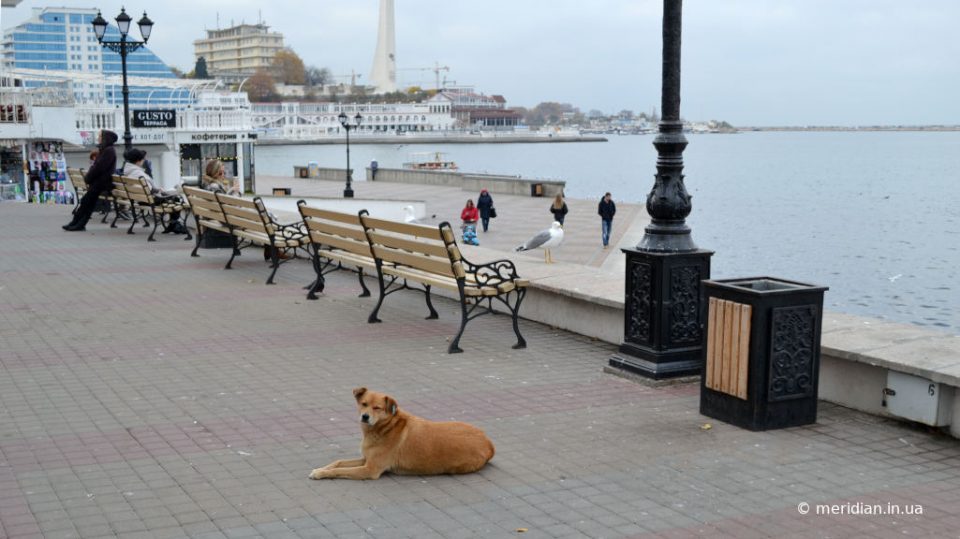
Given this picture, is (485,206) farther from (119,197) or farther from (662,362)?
(662,362)

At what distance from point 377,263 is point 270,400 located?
3.13m

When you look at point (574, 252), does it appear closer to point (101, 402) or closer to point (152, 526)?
point (101, 402)

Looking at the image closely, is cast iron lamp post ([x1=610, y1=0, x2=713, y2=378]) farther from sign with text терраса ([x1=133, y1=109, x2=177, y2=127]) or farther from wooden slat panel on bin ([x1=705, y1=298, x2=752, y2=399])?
sign with text терраса ([x1=133, y1=109, x2=177, y2=127])

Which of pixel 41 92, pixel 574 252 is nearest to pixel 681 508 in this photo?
pixel 574 252

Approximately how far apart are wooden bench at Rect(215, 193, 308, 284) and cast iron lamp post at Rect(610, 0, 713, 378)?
543 cm

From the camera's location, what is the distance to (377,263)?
10055mm

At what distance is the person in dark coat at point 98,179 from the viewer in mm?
18125

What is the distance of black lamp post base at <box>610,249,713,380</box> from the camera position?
7461mm

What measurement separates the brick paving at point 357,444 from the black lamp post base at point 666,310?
25 centimetres

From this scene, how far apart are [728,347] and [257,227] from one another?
286 inches

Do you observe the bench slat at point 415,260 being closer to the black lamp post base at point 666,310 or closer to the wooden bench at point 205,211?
the black lamp post base at point 666,310

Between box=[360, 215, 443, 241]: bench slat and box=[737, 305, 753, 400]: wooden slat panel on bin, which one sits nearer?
box=[737, 305, 753, 400]: wooden slat panel on bin

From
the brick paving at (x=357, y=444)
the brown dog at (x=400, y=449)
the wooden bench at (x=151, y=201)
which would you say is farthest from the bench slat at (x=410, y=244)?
the wooden bench at (x=151, y=201)

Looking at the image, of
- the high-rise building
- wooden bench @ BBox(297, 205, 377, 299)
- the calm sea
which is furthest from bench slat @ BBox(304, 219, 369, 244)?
the high-rise building
